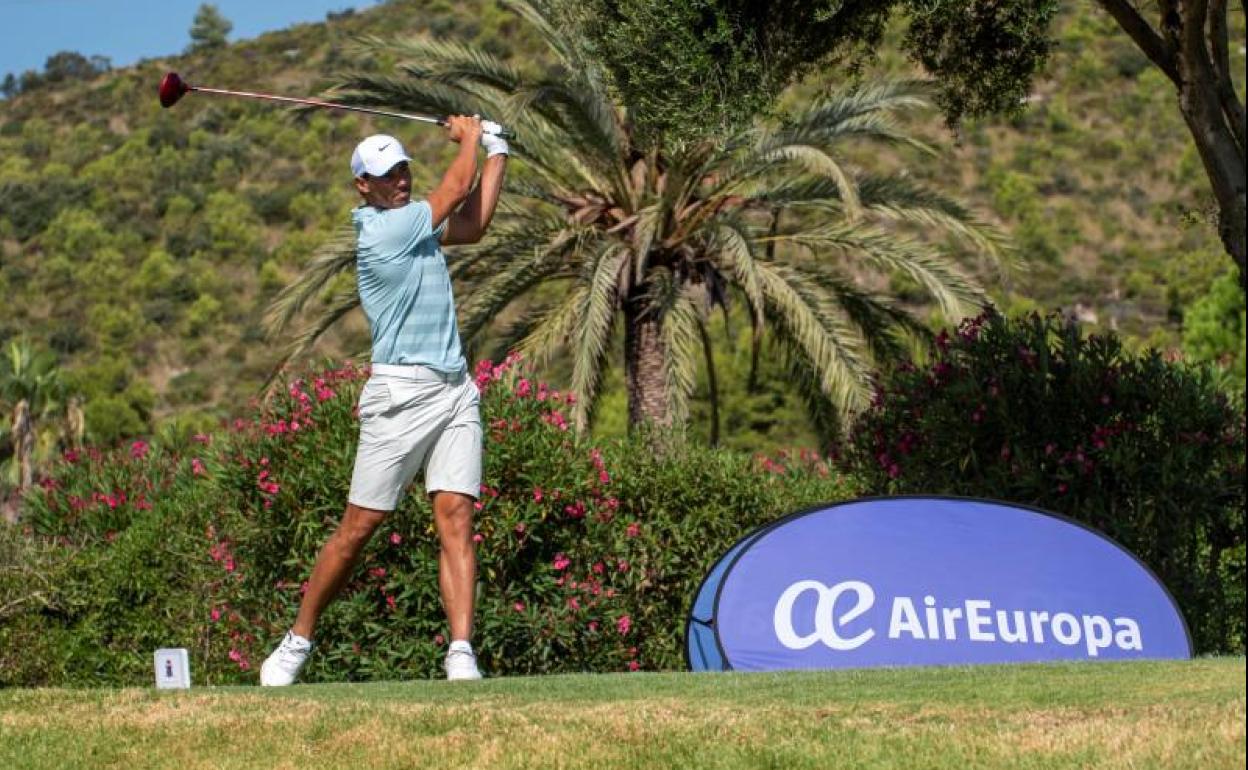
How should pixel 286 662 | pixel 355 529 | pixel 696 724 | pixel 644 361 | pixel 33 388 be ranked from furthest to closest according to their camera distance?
pixel 33 388 < pixel 644 361 < pixel 286 662 < pixel 355 529 < pixel 696 724

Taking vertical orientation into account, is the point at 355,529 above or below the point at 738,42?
below

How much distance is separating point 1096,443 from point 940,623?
169 inches

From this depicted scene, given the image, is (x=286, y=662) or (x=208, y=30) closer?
(x=286, y=662)

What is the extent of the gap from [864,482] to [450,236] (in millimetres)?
6762

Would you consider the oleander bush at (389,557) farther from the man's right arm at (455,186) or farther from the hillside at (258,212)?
the hillside at (258,212)

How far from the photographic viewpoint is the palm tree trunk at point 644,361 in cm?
1875

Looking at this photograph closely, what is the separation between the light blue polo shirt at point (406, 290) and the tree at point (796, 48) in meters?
3.56

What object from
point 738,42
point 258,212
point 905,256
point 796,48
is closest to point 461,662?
point 738,42

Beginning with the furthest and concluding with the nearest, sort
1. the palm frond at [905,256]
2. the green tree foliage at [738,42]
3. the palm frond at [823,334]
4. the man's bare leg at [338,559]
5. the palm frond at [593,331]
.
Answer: the palm frond at [905,256] < the palm frond at [823,334] < the palm frond at [593,331] < the green tree foliage at [738,42] < the man's bare leg at [338,559]

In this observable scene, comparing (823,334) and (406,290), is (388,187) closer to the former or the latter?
(406,290)

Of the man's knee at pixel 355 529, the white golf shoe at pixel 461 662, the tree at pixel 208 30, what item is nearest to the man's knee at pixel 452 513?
the man's knee at pixel 355 529

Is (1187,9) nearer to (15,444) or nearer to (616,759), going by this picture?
(616,759)

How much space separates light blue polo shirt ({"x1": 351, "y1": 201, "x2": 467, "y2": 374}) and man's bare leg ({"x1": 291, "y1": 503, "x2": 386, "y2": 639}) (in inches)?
25.3

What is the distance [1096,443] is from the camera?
42.1ft
